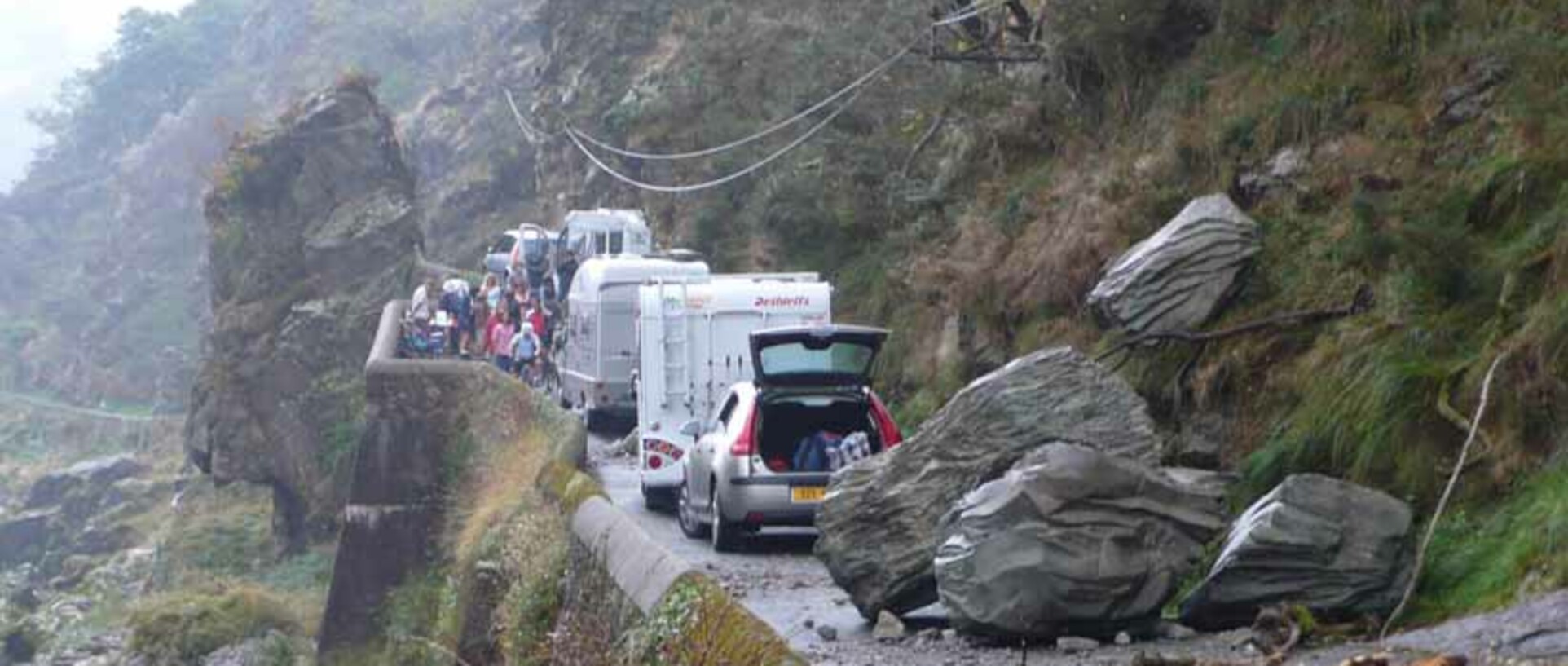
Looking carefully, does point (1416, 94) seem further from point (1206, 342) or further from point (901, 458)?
point (901, 458)

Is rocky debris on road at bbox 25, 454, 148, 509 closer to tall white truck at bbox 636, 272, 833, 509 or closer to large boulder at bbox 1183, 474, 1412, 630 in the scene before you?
tall white truck at bbox 636, 272, 833, 509

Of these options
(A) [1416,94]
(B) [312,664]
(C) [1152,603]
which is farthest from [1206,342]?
(B) [312,664]

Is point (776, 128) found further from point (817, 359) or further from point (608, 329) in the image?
point (817, 359)

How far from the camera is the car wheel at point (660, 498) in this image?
2506 cm

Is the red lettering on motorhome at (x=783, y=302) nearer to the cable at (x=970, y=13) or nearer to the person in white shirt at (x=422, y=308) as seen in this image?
the cable at (x=970, y=13)

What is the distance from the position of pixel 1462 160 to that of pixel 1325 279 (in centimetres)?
143

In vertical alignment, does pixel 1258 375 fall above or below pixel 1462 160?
below

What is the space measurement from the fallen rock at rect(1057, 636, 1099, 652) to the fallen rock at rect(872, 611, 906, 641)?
1.38 m

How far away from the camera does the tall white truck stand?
26.2 m

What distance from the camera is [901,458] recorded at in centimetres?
1452

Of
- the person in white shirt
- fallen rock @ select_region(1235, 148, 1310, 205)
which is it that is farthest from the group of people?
fallen rock @ select_region(1235, 148, 1310, 205)

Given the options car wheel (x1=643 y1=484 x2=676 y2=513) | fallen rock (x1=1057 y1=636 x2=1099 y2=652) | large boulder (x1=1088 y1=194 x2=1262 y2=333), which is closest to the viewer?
fallen rock (x1=1057 y1=636 x2=1099 y2=652)

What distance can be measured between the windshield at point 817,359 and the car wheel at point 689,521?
2.00 metres

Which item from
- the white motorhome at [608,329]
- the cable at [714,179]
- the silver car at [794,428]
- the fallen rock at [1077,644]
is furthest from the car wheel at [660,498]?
the cable at [714,179]
